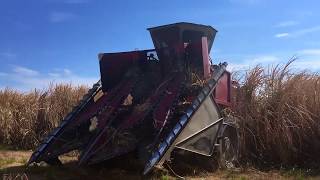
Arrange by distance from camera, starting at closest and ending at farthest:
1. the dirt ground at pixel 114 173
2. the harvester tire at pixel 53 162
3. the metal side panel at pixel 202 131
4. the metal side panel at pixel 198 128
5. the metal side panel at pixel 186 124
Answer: the metal side panel at pixel 186 124, the metal side panel at pixel 198 128, the metal side panel at pixel 202 131, the dirt ground at pixel 114 173, the harvester tire at pixel 53 162

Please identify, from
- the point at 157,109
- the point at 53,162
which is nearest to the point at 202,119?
the point at 157,109

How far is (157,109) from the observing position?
788 cm

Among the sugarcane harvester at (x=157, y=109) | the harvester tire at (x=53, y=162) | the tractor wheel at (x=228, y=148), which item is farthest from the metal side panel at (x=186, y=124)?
the harvester tire at (x=53, y=162)

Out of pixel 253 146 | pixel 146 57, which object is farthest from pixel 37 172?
pixel 253 146

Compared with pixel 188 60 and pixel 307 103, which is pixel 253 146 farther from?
pixel 188 60

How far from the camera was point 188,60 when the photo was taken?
8.90 metres

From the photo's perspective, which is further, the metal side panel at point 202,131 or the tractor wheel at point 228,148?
the tractor wheel at point 228,148

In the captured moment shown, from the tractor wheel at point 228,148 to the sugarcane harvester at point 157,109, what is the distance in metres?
0.02

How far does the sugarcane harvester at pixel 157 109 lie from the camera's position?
743 centimetres

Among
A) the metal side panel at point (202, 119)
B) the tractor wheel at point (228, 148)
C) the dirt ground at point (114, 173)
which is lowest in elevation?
the dirt ground at point (114, 173)

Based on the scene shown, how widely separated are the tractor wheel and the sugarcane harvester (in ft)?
0.06

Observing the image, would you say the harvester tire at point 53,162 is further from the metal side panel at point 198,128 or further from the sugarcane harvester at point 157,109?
the metal side panel at point 198,128

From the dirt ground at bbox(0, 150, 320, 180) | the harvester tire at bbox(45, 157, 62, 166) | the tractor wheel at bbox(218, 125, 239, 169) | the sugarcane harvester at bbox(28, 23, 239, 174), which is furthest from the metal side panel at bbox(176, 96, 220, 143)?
the harvester tire at bbox(45, 157, 62, 166)

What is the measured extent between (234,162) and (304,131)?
1659 millimetres
